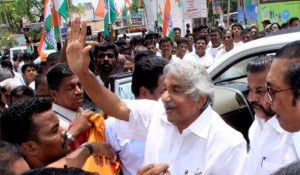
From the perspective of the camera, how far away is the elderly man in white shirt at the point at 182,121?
7.18 feet

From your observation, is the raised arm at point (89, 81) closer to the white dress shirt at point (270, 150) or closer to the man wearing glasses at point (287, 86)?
the white dress shirt at point (270, 150)

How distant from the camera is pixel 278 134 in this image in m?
2.24

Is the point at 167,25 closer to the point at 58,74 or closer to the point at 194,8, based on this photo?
the point at 194,8

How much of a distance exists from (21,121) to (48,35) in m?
8.24

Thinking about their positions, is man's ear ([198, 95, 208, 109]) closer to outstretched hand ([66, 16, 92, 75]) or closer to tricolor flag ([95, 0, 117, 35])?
outstretched hand ([66, 16, 92, 75])

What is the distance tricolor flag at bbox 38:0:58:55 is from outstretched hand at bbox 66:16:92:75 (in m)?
7.32

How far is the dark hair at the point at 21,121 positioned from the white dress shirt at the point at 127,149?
1.85 feet

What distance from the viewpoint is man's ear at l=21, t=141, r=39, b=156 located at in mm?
2154

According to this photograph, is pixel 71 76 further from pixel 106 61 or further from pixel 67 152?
pixel 106 61

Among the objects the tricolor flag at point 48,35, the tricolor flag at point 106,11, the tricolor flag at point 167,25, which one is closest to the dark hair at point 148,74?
the tricolor flag at point 48,35

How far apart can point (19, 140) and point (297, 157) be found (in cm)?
133

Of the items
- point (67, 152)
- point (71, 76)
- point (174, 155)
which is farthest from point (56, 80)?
point (174, 155)

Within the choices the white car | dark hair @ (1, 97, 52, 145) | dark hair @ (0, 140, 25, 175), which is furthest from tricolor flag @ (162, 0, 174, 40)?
dark hair @ (0, 140, 25, 175)

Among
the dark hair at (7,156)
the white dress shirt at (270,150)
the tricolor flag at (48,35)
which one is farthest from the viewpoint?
the tricolor flag at (48,35)
